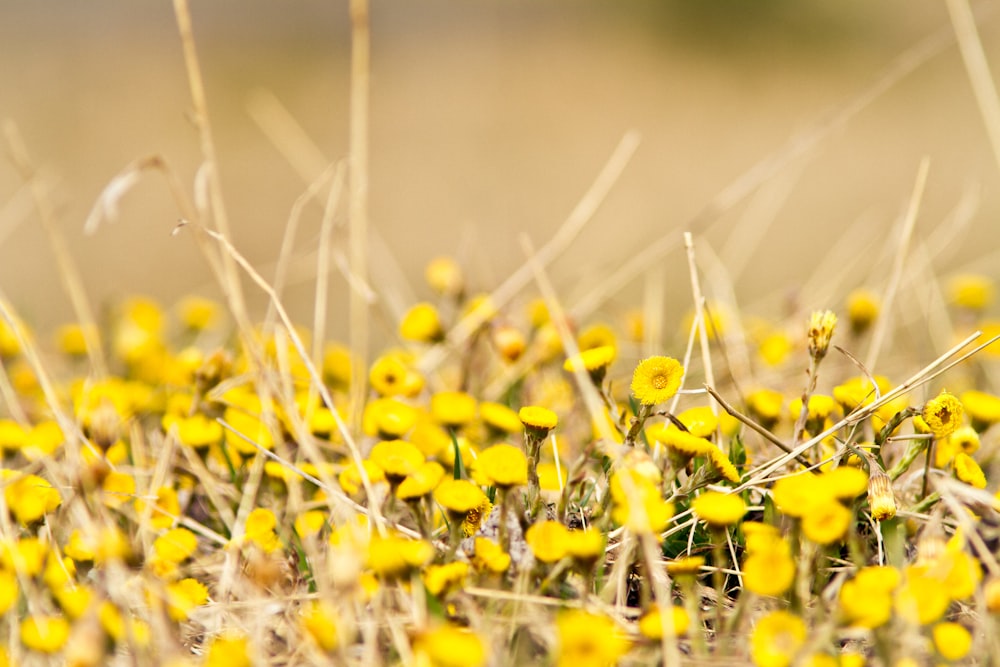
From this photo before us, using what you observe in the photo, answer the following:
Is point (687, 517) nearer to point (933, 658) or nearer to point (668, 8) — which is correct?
point (933, 658)

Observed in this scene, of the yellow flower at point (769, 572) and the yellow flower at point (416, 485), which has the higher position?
the yellow flower at point (416, 485)

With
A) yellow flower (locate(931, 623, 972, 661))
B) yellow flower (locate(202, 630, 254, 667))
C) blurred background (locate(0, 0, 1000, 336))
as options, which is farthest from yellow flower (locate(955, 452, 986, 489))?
blurred background (locate(0, 0, 1000, 336))

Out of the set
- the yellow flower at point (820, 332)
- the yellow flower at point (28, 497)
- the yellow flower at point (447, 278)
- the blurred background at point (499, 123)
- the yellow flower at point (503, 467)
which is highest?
the blurred background at point (499, 123)

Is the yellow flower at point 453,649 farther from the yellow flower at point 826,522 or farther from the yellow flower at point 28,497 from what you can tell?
the yellow flower at point 28,497

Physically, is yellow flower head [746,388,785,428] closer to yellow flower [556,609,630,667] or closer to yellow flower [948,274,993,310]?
yellow flower [556,609,630,667]

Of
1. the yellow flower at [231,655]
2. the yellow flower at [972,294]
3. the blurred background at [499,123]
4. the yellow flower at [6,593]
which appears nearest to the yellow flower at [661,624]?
the yellow flower at [231,655]

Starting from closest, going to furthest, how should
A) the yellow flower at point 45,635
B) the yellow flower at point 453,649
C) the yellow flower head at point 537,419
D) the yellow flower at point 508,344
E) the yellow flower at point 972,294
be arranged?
1. the yellow flower at point 453,649
2. the yellow flower at point 45,635
3. the yellow flower head at point 537,419
4. the yellow flower at point 508,344
5. the yellow flower at point 972,294
